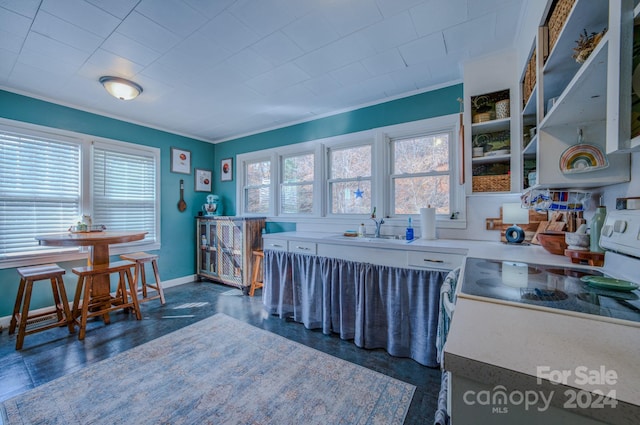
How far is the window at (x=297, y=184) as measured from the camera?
3.62 meters

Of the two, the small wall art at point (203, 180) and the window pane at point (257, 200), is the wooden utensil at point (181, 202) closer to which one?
the small wall art at point (203, 180)

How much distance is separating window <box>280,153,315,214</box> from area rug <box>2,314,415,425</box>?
6.41 feet

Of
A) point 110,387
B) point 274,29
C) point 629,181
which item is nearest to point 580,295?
point 629,181

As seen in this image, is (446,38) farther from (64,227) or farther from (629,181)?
(64,227)

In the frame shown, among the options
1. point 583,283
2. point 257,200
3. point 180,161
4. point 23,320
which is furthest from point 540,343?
point 180,161

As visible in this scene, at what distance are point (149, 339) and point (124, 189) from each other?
220 cm

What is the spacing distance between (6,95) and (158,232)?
2077 mm

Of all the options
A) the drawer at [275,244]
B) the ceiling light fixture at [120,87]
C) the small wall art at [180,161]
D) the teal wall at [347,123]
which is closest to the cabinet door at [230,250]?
the teal wall at [347,123]

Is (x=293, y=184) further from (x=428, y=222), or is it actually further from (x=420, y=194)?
(x=428, y=222)

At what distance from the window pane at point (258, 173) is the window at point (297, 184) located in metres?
0.35

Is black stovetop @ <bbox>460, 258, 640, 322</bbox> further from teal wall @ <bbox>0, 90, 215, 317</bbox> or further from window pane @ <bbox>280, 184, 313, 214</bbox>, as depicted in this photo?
teal wall @ <bbox>0, 90, 215, 317</bbox>

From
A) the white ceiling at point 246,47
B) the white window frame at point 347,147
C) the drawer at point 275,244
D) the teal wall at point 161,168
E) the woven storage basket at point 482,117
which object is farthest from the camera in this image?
the white window frame at point 347,147

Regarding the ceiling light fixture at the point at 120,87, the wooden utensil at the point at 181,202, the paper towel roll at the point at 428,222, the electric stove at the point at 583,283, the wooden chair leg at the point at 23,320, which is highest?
the ceiling light fixture at the point at 120,87

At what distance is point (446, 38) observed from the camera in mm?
1903
